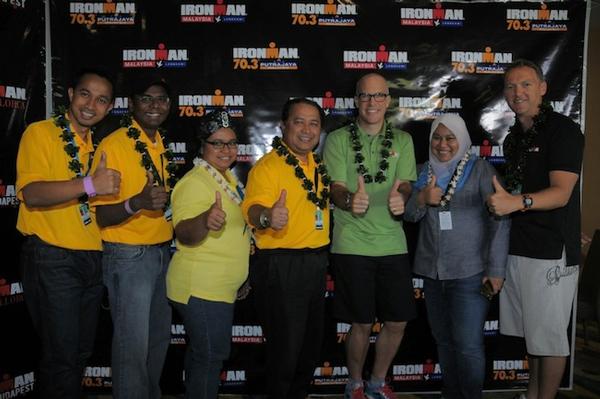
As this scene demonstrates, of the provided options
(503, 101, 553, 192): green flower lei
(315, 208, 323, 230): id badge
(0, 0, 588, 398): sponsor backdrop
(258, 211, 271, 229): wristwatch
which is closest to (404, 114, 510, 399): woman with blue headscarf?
(503, 101, 553, 192): green flower lei

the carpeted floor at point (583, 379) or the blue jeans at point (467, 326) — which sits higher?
the blue jeans at point (467, 326)

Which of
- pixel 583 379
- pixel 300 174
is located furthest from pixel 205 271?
pixel 583 379

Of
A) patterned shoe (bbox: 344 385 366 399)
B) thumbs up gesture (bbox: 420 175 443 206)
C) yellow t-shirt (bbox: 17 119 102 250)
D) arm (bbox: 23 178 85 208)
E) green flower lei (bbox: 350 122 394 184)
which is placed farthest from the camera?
patterned shoe (bbox: 344 385 366 399)

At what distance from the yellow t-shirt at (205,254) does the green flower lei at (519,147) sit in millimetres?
1552

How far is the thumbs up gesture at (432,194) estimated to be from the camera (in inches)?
104

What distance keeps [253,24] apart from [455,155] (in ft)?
5.50

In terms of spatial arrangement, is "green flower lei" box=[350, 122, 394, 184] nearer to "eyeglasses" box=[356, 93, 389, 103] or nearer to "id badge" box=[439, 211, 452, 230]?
"eyeglasses" box=[356, 93, 389, 103]

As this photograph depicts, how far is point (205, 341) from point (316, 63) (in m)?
2.08

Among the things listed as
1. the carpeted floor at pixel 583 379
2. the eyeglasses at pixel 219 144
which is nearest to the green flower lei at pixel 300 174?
the eyeglasses at pixel 219 144

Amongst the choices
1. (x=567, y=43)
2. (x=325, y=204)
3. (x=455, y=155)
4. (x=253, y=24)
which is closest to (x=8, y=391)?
(x=325, y=204)

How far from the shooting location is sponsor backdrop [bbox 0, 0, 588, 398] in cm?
344

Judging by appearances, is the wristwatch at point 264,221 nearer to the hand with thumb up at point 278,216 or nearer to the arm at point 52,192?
the hand with thumb up at point 278,216

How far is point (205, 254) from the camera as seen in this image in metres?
2.34

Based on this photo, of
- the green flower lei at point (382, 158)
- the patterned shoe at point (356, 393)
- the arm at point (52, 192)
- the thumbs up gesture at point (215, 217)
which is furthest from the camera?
the patterned shoe at point (356, 393)
